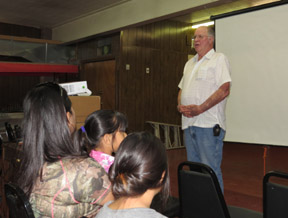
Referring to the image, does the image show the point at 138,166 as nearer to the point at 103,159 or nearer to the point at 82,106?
the point at 103,159

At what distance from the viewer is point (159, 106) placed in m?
6.45

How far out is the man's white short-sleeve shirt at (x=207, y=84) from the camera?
2.23 m

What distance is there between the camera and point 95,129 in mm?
1519

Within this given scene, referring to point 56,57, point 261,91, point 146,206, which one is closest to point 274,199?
point 146,206

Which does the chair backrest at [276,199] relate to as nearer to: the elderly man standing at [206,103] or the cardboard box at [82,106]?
the elderly man standing at [206,103]

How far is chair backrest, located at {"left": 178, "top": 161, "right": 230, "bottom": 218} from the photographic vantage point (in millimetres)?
1315

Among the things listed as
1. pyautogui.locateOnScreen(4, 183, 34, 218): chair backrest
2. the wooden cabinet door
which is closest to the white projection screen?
pyautogui.locateOnScreen(4, 183, 34, 218): chair backrest

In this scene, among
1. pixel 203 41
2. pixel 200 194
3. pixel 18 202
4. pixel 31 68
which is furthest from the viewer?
pixel 31 68

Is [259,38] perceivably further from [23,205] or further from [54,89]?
[23,205]

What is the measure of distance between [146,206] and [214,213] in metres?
0.59

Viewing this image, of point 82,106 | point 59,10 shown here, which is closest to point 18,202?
point 82,106

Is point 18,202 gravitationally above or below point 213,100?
below

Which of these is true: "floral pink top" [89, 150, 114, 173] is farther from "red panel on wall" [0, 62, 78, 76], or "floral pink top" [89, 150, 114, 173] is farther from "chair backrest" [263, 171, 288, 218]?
"red panel on wall" [0, 62, 78, 76]

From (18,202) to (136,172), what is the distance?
0.41 metres
